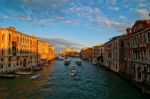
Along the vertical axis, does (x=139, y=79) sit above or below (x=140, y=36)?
below

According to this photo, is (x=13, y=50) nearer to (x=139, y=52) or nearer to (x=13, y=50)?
(x=13, y=50)

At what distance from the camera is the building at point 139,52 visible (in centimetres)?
3450

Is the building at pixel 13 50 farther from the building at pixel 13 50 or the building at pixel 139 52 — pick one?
the building at pixel 139 52

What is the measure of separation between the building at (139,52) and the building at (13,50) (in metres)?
33.0

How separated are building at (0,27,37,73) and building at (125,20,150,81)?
108 ft

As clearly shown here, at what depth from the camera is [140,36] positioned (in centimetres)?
3853

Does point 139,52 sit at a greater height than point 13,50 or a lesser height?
lesser

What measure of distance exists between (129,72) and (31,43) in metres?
47.1

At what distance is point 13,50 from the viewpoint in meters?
57.1

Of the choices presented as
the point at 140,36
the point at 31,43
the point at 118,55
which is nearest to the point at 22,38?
the point at 31,43

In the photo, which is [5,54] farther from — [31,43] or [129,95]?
[129,95]

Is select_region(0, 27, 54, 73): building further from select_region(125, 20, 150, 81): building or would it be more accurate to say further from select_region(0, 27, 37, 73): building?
select_region(125, 20, 150, 81): building

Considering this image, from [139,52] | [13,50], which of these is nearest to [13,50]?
[13,50]

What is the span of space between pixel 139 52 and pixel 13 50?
120 ft
